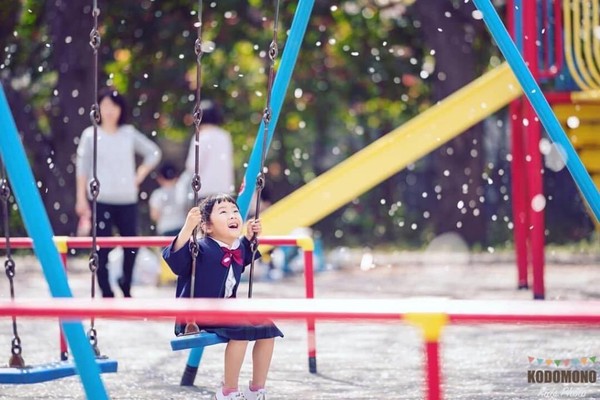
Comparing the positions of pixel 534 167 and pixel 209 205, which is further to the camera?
pixel 534 167

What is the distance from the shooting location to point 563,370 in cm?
474

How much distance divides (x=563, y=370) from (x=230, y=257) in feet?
5.39

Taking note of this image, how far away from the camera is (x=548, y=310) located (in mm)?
2203

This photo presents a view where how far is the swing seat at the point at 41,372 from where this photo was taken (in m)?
3.32

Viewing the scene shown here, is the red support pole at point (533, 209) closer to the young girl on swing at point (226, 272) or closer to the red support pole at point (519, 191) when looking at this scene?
the red support pole at point (519, 191)

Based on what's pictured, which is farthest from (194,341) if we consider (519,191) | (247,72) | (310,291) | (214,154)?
(247,72)

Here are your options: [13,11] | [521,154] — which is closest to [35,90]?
[13,11]

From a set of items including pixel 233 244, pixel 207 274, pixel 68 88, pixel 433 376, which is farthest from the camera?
pixel 68 88

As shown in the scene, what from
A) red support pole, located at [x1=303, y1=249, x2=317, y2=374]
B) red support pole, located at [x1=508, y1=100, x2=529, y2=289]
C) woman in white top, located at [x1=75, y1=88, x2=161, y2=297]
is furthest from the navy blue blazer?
red support pole, located at [x1=508, y1=100, x2=529, y2=289]

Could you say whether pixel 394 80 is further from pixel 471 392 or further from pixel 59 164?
pixel 471 392

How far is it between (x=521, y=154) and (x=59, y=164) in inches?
258

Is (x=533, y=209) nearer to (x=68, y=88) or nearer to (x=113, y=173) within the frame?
(x=113, y=173)

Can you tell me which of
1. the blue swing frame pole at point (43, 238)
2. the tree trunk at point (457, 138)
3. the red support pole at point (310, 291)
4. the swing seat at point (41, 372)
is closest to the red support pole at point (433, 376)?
the blue swing frame pole at point (43, 238)

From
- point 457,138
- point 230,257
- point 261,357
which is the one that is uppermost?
point 457,138
